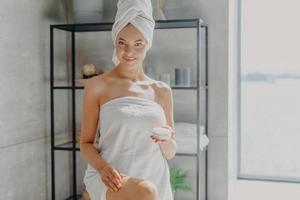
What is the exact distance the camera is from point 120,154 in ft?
5.35

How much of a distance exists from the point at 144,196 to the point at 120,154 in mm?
257

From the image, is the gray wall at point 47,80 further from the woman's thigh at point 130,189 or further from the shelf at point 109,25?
the woman's thigh at point 130,189

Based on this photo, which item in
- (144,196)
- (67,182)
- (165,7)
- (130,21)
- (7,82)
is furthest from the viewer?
(67,182)

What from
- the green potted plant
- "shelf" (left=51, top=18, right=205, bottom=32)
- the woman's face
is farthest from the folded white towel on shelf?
the woman's face

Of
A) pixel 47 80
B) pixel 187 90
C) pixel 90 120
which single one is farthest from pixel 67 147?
pixel 90 120

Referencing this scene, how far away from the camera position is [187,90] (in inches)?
101

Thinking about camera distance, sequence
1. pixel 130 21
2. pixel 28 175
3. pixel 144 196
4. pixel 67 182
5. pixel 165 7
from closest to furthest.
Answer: pixel 144 196 → pixel 130 21 → pixel 28 175 → pixel 165 7 → pixel 67 182

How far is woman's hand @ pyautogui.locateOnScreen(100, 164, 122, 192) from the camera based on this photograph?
4.85ft

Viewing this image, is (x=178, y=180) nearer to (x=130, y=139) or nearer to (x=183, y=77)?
(x=183, y=77)

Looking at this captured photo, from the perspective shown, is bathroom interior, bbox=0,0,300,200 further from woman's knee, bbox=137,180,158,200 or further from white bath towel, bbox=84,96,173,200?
woman's knee, bbox=137,180,158,200
